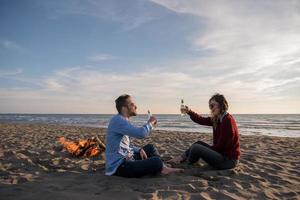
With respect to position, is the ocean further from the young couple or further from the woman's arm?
the young couple

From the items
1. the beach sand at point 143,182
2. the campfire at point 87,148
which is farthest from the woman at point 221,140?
the campfire at point 87,148

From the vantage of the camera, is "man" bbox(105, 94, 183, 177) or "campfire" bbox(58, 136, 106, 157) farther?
"campfire" bbox(58, 136, 106, 157)

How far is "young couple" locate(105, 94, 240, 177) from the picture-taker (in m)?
5.06

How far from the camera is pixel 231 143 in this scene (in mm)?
5703

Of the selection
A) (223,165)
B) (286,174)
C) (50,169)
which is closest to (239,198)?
(223,165)

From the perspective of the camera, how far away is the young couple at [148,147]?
506 cm

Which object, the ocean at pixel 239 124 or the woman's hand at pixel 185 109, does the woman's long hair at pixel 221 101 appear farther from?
the ocean at pixel 239 124

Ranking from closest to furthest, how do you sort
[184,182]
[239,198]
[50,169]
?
[239,198]
[184,182]
[50,169]

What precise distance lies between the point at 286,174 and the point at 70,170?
4.00 meters

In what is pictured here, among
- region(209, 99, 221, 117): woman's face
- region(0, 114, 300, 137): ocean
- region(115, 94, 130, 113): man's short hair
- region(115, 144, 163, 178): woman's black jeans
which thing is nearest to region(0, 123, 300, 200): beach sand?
region(115, 144, 163, 178): woman's black jeans

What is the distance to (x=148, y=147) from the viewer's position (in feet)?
19.7

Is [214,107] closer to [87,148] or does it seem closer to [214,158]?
[214,158]

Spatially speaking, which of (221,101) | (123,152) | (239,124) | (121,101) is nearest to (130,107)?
(121,101)

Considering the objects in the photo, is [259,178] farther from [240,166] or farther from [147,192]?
[147,192]
